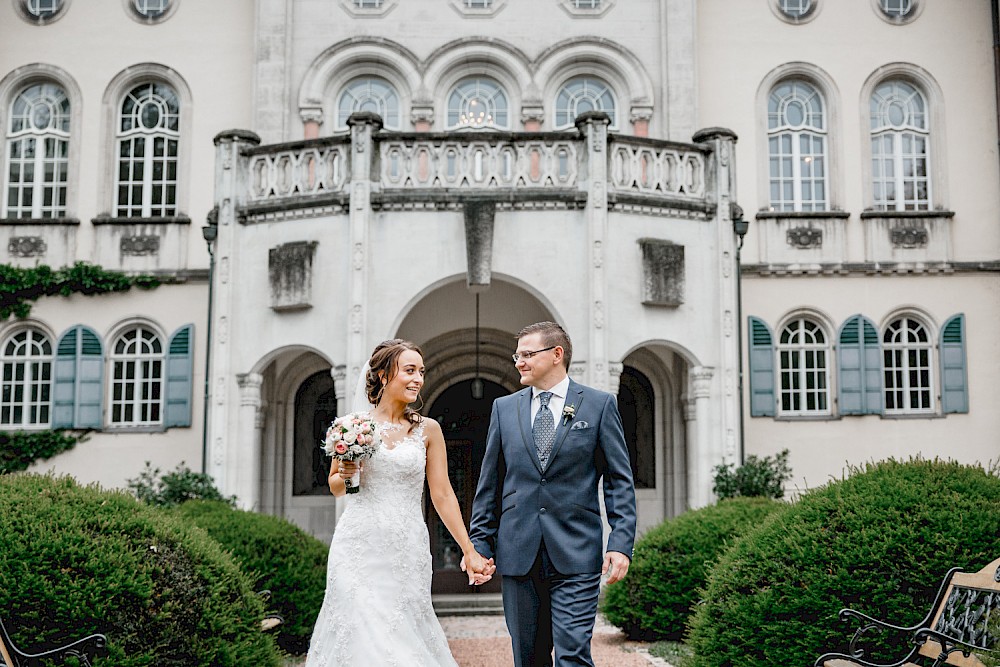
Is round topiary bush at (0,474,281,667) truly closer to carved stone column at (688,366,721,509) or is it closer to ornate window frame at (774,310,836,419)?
carved stone column at (688,366,721,509)

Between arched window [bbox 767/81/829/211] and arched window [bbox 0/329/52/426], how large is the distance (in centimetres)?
1363

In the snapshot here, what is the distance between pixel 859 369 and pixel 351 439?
16.6 m

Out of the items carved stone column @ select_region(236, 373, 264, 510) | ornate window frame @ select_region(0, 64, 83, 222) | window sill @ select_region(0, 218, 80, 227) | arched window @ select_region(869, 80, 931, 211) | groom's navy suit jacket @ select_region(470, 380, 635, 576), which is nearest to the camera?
groom's navy suit jacket @ select_region(470, 380, 635, 576)

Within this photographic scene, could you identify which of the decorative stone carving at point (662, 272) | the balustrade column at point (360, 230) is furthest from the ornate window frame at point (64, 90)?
the decorative stone carving at point (662, 272)

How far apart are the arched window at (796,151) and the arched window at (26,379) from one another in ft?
44.7

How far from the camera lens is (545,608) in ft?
20.4

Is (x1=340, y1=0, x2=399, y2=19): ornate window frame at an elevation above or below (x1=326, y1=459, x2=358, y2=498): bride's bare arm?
above

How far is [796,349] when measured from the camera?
21.3 metres

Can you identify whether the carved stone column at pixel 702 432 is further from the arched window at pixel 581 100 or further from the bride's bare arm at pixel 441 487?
the bride's bare arm at pixel 441 487

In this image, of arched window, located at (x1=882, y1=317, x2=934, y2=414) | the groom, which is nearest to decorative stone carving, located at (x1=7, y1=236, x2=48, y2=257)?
arched window, located at (x1=882, y1=317, x2=934, y2=414)

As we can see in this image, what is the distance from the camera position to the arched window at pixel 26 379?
69.0 feet

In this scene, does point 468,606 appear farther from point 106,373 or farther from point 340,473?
point 340,473

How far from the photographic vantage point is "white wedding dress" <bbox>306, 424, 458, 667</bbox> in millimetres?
6195

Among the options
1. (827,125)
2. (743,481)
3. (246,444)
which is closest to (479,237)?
(246,444)
